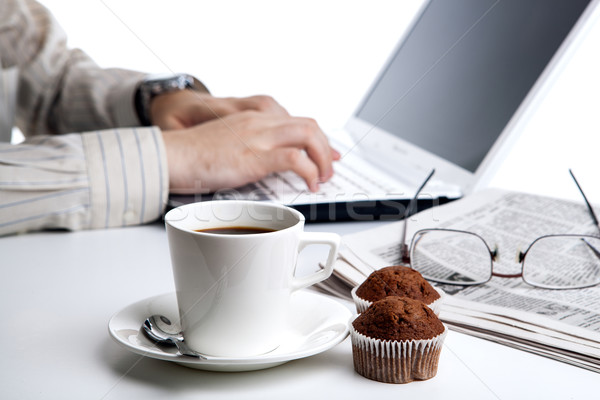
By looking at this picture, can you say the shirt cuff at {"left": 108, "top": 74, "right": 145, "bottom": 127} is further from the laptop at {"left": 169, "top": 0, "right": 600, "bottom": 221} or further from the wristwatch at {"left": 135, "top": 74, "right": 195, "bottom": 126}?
the laptop at {"left": 169, "top": 0, "right": 600, "bottom": 221}

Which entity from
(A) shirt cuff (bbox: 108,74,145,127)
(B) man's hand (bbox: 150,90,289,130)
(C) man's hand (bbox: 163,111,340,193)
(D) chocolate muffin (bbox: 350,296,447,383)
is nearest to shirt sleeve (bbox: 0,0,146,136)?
(A) shirt cuff (bbox: 108,74,145,127)

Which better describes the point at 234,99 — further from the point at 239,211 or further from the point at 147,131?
the point at 239,211

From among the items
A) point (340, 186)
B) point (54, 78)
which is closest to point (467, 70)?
point (340, 186)

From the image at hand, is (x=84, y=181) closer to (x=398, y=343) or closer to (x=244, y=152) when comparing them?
(x=244, y=152)

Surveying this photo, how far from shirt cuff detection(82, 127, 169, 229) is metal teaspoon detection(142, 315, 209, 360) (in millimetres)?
395

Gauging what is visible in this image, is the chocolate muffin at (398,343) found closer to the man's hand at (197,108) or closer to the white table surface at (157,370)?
the white table surface at (157,370)

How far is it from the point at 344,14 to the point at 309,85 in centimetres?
27

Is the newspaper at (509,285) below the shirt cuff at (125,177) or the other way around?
the other way around

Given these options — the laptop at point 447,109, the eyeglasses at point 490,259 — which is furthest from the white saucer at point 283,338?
the laptop at point 447,109

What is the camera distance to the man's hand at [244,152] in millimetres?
934

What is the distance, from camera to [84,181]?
85cm

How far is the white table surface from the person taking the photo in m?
0.44

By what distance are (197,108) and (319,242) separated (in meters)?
0.80

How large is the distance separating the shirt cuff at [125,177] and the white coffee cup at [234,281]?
0.41 metres
